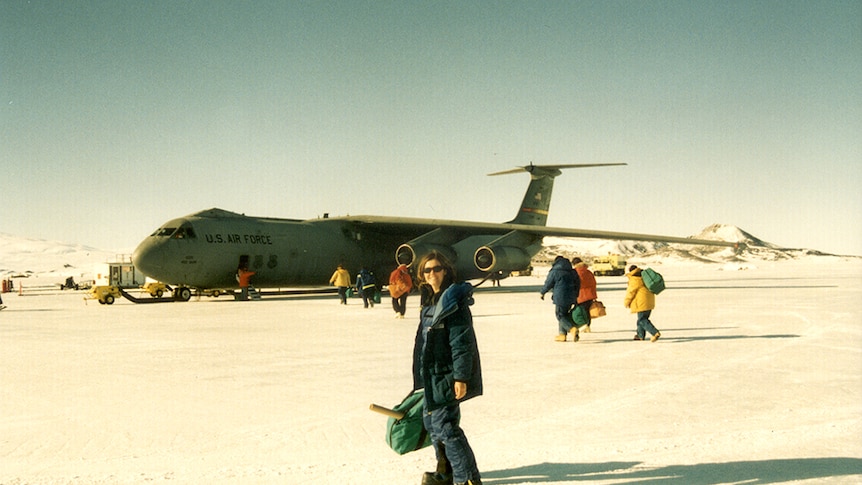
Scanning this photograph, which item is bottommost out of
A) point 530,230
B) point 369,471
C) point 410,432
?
point 369,471

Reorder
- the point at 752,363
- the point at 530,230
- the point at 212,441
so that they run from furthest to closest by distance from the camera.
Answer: the point at 530,230
the point at 752,363
the point at 212,441

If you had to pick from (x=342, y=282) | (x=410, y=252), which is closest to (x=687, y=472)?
(x=342, y=282)

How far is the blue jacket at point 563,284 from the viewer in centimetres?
1134

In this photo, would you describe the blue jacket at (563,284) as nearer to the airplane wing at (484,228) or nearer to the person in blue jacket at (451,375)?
the person in blue jacket at (451,375)

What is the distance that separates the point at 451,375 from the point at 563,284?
7.57 metres

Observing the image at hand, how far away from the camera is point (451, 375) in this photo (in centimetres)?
413

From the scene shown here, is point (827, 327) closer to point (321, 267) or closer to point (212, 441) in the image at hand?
point (212, 441)

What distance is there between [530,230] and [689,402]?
21.7 m

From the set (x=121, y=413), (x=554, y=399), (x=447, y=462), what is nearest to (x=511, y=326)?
(x=554, y=399)

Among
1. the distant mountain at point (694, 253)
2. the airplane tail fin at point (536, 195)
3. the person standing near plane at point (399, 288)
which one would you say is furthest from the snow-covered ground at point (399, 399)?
the distant mountain at point (694, 253)

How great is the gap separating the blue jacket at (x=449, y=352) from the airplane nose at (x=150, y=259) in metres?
19.7

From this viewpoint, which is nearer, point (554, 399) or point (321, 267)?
point (554, 399)

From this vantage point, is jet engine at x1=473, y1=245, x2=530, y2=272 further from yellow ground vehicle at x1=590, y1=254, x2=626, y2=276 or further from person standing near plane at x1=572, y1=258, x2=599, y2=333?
yellow ground vehicle at x1=590, y1=254, x2=626, y2=276

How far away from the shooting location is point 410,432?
4.32 meters
